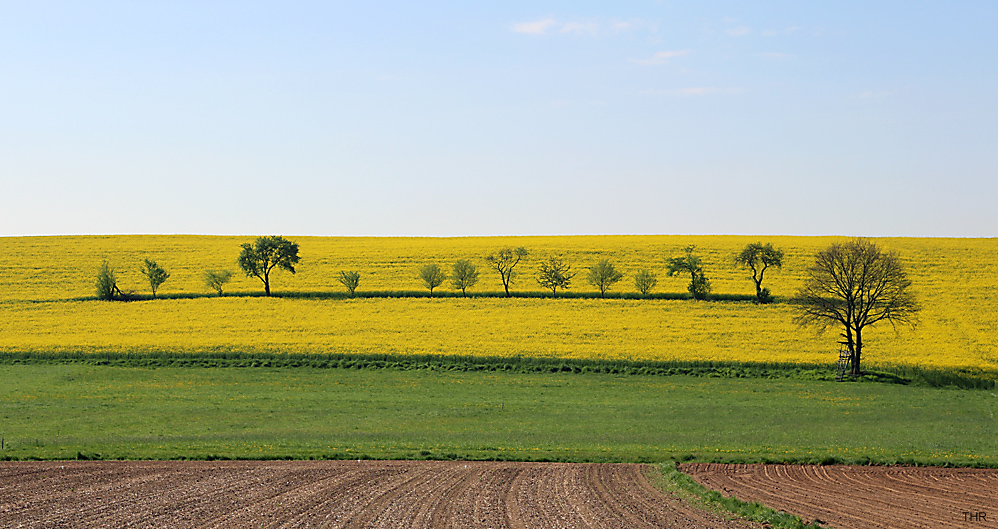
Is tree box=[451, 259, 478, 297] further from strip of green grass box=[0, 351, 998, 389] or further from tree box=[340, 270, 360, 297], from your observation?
strip of green grass box=[0, 351, 998, 389]

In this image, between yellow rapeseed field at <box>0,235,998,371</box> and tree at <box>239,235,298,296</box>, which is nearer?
yellow rapeseed field at <box>0,235,998,371</box>

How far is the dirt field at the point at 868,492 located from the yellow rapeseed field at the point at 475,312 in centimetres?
2562

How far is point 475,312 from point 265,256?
79.7 feet

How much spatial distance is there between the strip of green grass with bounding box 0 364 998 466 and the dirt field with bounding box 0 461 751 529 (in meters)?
2.11

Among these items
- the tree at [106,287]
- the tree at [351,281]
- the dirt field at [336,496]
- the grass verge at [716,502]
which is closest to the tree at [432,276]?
the tree at [351,281]

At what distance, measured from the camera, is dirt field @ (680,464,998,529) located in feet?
56.1

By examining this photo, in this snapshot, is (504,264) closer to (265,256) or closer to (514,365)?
(265,256)

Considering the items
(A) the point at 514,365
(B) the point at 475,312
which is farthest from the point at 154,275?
(A) the point at 514,365

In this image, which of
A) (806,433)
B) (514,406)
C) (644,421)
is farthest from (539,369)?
(806,433)

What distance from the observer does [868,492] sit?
19859mm

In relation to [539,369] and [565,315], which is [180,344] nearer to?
[539,369]

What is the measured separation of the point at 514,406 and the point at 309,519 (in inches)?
777

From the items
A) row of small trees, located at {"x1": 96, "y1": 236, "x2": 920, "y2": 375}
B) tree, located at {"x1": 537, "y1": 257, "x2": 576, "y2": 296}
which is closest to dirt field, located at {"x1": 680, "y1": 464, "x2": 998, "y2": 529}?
row of small trees, located at {"x1": 96, "y1": 236, "x2": 920, "y2": 375}

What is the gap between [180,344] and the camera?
52.2m
